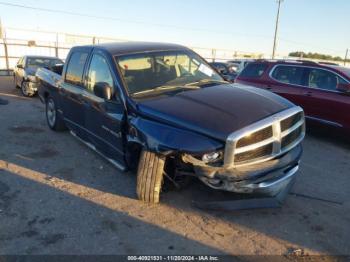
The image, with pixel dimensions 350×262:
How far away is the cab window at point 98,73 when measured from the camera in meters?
4.88

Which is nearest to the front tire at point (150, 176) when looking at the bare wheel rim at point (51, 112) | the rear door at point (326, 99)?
the bare wheel rim at point (51, 112)

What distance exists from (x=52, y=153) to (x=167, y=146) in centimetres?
335

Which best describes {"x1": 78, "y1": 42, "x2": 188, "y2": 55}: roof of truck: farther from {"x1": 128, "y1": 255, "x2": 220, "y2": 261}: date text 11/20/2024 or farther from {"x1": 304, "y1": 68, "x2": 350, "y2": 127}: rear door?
{"x1": 304, "y1": 68, "x2": 350, "y2": 127}: rear door

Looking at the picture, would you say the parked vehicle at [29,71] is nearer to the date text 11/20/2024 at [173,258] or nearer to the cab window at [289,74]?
the cab window at [289,74]

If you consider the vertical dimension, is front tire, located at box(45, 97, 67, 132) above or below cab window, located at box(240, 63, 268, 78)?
below

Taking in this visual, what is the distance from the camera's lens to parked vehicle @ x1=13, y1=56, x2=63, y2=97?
13.0 m

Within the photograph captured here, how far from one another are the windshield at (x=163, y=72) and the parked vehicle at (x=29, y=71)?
28.8 ft

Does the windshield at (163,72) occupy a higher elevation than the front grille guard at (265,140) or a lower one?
higher

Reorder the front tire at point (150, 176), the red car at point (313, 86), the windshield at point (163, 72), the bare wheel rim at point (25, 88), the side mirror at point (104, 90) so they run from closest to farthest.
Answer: the front tire at point (150, 176)
the side mirror at point (104, 90)
the windshield at point (163, 72)
the red car at point (313, 86)
the bare wheel rim at point (25, 88)

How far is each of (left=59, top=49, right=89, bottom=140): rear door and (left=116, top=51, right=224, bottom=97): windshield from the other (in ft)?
3.93

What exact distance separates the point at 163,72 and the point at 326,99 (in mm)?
4092

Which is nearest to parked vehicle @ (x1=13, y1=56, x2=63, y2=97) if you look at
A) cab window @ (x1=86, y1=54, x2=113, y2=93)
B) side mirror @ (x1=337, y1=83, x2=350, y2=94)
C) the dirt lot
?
the dirt lot

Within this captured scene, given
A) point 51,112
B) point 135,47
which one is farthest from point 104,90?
point 51,112

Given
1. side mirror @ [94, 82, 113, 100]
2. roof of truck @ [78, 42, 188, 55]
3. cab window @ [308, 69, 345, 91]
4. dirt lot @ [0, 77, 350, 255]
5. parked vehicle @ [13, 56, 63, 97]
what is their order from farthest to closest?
1. parked vehicle @ [13, 56, 63, 97]
2. cab window @ [308, 69, 345, 91]
3. roof of truck @ [78, 42, 188, 55]
4. side mirror @ [94, 82, 113, 100]
5. dirt lot @ [0, 77, 350, 255]
